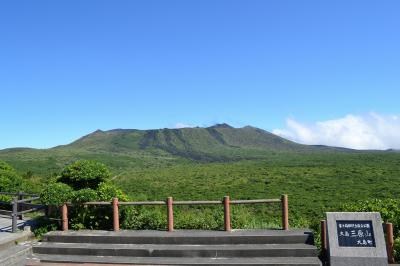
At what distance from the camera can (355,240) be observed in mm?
9961

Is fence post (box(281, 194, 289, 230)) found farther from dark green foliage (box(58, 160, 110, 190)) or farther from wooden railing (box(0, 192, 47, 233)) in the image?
wooden railing (box(0, 192, 47, 233))

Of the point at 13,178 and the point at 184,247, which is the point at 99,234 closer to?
the point at 184,247

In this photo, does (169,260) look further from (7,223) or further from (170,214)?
(7,223)

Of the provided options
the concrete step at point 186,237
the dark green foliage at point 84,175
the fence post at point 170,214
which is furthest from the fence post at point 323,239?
the dark green foliage at point 84,175

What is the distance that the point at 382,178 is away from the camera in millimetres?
59375

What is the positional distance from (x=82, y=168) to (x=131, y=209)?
2.05 m

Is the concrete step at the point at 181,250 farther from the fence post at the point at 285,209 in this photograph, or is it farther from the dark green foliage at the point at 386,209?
the dark green foliage at the point at 386,209

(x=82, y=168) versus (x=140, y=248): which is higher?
(x=82, y=168)

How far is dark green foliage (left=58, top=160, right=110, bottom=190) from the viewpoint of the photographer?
45.1 ft

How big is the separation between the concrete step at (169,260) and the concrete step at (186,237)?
688 millimetres

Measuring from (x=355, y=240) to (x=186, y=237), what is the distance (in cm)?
420

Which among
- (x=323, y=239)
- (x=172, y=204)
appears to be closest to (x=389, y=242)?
(x=323, y=239)

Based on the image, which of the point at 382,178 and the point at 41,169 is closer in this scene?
the point at 382,178

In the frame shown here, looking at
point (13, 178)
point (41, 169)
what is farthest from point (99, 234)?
point (41, 169)
